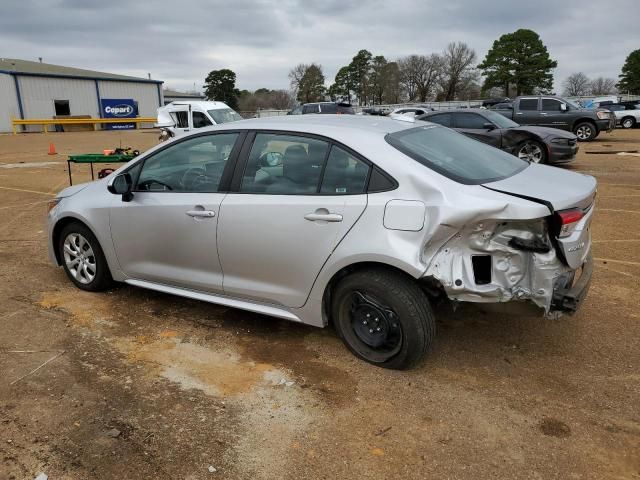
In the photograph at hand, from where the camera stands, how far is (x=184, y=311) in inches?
176

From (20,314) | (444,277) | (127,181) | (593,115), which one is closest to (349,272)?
(444,277)

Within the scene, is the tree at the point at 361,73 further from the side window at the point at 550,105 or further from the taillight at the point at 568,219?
the taillight at the point at 568,219

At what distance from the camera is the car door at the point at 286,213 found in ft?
10.9

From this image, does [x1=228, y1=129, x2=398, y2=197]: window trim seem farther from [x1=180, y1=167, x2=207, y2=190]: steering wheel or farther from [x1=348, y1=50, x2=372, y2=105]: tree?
[x1=348, y1=50, x2=372, y2=105]: tree

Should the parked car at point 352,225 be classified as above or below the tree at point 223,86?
below

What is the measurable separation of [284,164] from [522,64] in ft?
257

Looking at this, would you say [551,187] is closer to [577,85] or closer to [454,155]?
[454,155]

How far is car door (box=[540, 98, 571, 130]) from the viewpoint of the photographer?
17828 mm

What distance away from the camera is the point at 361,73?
86.8 m

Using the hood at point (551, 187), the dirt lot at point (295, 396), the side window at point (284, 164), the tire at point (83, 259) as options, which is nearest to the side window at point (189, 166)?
the side window at point (284, 164)

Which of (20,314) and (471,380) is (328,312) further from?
(20,314)

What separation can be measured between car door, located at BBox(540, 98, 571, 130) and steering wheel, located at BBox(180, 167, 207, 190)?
54.5ft

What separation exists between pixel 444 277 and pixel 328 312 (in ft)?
3.05

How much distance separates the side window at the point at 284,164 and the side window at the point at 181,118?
14476 millimetres
